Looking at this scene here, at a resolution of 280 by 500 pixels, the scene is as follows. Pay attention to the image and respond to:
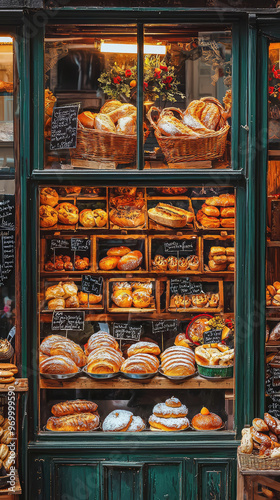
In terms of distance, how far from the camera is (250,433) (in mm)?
3453

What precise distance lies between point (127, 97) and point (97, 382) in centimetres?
207

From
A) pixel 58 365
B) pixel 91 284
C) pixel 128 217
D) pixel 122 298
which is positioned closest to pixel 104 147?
pixel 128 217

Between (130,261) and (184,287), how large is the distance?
48cm

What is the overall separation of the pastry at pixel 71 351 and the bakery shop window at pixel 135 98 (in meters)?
1.31

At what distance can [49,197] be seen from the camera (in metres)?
4.16

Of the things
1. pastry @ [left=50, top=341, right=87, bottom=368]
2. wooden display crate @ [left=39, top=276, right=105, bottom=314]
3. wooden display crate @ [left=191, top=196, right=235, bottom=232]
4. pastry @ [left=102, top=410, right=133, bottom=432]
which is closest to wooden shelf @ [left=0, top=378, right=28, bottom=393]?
pastry @ [left=50, top=341, right=87, bottom=368]

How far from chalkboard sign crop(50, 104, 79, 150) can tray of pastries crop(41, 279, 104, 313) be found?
1038mm

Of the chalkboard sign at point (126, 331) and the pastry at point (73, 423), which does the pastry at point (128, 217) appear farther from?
the pastry at point (73, 423)

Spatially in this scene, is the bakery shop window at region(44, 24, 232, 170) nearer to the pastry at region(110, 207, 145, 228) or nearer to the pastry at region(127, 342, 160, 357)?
the pastry at region(110, 207, 145, 228)

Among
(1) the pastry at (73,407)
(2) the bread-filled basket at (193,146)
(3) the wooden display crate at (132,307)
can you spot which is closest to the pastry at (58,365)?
(1) the pastry at (73,407)

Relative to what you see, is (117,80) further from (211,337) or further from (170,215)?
(211,337)

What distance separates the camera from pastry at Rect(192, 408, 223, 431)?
12.7ft

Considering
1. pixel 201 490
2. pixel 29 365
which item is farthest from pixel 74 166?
pixel 201 490

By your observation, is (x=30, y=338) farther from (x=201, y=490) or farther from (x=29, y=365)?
(x=201, y=490)
